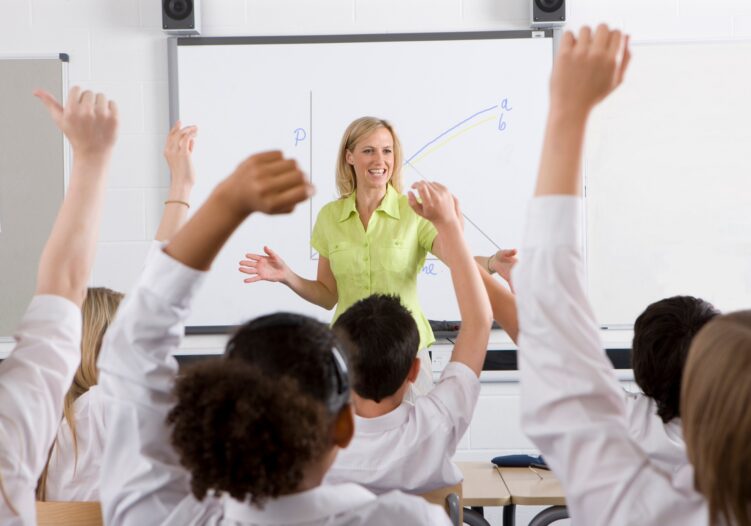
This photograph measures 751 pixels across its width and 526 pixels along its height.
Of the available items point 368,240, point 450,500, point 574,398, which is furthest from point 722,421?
point 368,240

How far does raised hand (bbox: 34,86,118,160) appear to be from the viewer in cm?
111

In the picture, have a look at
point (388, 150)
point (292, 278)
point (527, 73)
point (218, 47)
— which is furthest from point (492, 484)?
point (218, 47)

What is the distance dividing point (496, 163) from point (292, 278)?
1.37m

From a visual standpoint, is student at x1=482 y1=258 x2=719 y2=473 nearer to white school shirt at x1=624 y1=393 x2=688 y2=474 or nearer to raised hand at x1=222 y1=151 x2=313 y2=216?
white school shirt at x1=624 y1=393 x2=688 y2=474

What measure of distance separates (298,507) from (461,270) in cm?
76

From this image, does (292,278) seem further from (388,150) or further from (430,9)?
(430,9)

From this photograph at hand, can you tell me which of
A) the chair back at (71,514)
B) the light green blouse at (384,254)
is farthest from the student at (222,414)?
the light green blouse at (384,254)

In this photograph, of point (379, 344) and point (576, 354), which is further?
point (379, 344)

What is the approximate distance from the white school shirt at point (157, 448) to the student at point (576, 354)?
0.74ft

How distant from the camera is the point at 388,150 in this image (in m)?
3.13

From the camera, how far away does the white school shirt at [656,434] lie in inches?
68.7

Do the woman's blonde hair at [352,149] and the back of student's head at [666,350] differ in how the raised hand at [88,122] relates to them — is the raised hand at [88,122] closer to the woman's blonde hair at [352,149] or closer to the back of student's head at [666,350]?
the back of student's head at [666,350]

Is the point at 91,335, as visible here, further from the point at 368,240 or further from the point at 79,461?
the point at 368,240

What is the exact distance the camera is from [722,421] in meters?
0.81
